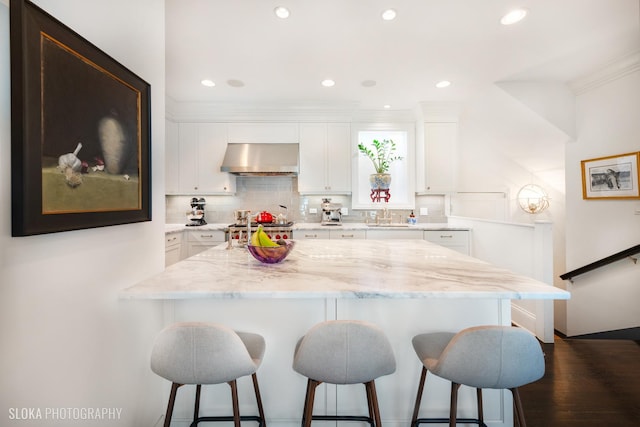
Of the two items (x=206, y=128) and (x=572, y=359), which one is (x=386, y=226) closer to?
(x=572, y=359)

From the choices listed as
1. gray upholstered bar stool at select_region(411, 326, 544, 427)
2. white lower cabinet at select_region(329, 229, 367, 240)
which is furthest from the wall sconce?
gray upholstered bar stool at select_region(411, 326, 544, 427)

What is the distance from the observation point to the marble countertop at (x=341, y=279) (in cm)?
107

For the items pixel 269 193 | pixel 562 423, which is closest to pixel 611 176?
pixel 562 423

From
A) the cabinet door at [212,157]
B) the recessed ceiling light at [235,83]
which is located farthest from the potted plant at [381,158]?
the cabinet door at [212,157]

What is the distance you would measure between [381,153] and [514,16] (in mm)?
2203

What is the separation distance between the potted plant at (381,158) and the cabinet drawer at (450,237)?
923 mm

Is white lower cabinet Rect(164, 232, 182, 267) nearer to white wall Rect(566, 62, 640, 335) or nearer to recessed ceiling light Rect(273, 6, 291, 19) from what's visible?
recessed ceiling light Rect(273, 6, 291, 19)

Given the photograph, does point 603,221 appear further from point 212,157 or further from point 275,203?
point 212,157

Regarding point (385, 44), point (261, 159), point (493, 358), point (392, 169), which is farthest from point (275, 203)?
point (493, 358)

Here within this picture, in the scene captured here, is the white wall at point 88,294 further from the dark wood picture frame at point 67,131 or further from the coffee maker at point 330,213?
the coffee maker at point 330,213

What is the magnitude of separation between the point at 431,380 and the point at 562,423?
89 centimetres

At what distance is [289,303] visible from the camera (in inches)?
55.9

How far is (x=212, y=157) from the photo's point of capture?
3.90 meters

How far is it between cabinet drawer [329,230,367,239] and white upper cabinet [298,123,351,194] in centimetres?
61
